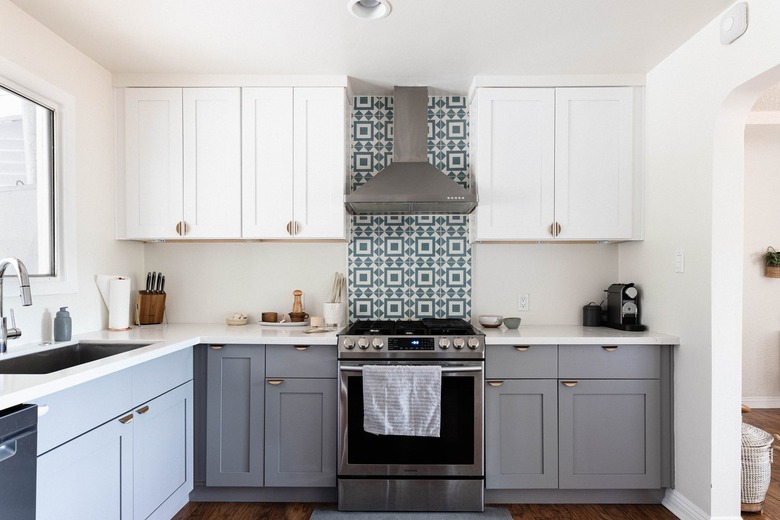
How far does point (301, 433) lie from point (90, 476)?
3.53ft

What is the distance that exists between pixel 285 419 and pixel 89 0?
86.8 inches

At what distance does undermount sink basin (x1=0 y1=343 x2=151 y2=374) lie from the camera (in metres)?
2.04

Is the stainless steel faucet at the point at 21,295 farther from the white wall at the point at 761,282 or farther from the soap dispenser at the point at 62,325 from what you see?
the white wall at the point at 761,282

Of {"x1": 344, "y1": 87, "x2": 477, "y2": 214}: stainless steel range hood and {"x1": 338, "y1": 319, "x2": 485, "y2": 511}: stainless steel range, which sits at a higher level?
{"x1": 344, "y1": 87, "x2": 477, "y2": 214}: stainless steel range hood

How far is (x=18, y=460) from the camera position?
1.39m

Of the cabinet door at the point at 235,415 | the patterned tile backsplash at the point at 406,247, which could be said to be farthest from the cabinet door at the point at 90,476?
the patterned tile backsplash at the point at 406,247

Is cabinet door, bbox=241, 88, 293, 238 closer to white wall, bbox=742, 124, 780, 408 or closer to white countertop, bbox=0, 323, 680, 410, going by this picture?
white countertop, bbox=0, 323, 680, 410

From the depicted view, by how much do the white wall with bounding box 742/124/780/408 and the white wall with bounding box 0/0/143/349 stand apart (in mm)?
5293

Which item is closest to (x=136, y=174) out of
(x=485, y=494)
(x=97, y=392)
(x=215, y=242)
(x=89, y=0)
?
(x=215, y=242)

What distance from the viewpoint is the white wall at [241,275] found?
3.32 metres

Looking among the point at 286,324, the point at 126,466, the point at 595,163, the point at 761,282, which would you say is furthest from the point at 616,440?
the point at 761,282

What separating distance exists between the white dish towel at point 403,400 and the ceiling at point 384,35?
1714mm

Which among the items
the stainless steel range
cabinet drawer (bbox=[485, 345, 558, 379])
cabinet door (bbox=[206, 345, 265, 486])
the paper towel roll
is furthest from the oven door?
A: the paper towel roll

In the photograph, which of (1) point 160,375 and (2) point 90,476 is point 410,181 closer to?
(1) point 160,375
